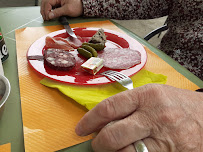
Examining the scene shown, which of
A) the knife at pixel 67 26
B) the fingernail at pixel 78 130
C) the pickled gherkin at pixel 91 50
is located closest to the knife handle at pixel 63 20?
the knife at pixel 67 26

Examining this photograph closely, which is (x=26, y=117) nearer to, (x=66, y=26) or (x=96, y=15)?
(x=66, y=26)

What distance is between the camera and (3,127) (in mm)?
500

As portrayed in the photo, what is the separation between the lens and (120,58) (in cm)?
78

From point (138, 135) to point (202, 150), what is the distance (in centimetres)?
16

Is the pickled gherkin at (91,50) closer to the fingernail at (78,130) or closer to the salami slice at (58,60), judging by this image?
the salami slice at (58,60)

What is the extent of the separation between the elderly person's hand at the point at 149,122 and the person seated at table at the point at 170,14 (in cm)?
60

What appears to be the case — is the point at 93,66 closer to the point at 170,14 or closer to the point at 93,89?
the point at 93,89

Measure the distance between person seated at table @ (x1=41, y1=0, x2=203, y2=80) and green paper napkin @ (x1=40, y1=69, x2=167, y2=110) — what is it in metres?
0.38

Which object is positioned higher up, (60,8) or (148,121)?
(60,8)

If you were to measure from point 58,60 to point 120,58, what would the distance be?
0.26 meters

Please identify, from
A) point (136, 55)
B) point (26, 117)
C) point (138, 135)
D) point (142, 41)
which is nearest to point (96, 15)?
point (142, 41)

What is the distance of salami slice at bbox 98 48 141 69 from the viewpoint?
740 millimetres

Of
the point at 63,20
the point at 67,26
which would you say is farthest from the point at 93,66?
the point at 63,20

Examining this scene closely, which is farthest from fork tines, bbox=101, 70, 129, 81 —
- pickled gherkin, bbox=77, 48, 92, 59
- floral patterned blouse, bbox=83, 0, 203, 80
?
floral patterned blouse, bbox=83, 0, 203, 80
